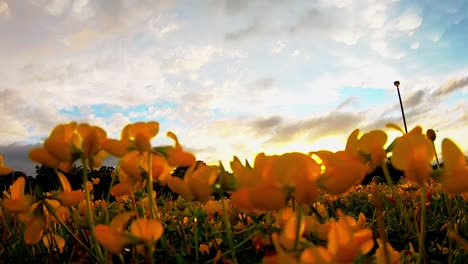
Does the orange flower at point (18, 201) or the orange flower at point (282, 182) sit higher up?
the orange flower at point (18, 201)

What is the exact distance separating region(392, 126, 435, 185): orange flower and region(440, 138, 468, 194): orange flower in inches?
1.7

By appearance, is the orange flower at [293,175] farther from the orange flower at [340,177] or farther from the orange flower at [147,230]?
the orange flower at [147,230]

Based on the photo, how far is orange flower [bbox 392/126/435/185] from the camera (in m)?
0.92

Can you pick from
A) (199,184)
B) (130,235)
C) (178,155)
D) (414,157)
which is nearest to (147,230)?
(130,235)

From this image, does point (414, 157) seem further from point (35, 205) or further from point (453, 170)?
point (35, 205)

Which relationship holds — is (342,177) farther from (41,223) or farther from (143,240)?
(41,223)

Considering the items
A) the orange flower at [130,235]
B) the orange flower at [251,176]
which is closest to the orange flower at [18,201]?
the orange flower at [130,235]

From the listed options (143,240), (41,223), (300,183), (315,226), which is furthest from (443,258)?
(41,223)

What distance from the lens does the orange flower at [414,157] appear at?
915 millimetres

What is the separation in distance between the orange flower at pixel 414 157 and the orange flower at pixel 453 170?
43mm

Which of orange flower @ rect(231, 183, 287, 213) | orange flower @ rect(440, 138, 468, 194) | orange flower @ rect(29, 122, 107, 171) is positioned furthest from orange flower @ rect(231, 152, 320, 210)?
orange flower @ rect(29, 122, 107, 171)

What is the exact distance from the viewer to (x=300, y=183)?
80cm

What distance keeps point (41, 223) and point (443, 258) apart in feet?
4.76

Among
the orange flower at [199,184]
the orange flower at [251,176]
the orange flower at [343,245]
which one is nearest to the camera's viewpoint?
the orange flower at [343,245]
